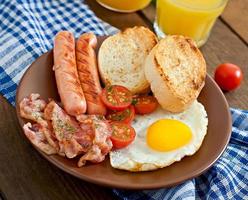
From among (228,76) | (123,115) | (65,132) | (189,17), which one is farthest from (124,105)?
(189,17)

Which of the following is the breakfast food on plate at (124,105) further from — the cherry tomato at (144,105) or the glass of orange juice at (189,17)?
the glass of orange juice at (189,17)

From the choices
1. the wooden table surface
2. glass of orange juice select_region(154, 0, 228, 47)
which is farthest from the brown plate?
glass of orange juice select_region(154, 0, 228, 47)

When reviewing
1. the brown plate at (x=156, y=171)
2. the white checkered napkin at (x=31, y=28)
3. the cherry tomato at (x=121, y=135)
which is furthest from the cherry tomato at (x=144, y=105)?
the white checkered napkin at (x=31, y=28)

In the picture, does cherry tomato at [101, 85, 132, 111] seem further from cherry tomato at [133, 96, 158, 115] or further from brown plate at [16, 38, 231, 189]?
brown plate at [16, 38, 231, 189]

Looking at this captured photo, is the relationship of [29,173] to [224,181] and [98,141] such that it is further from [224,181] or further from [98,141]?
[224,181]

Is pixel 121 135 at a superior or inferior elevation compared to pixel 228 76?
superior

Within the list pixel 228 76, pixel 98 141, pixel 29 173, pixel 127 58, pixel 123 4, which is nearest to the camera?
pixel 98 141
